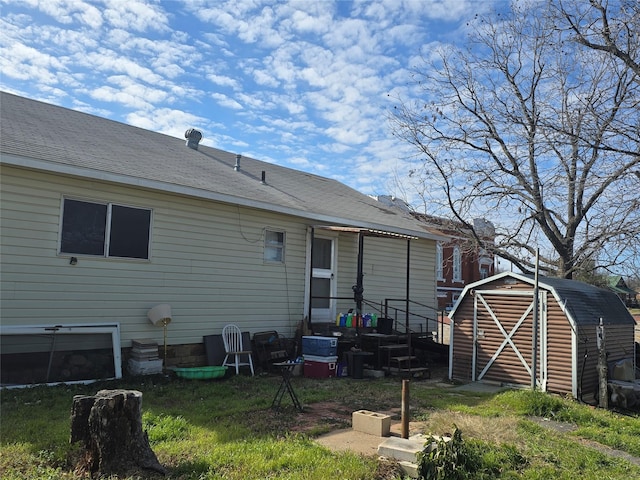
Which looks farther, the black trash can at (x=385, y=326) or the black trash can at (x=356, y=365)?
the black trash can at (x=385, y=326)

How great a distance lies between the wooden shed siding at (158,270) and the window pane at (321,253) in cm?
58

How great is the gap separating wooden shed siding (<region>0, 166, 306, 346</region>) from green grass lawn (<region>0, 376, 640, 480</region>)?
1.30m

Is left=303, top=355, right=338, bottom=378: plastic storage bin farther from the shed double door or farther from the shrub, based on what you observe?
the shrub

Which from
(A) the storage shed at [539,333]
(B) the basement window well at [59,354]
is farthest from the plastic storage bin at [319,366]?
(B) the basement window well at [59,354]

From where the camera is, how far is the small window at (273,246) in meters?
11.0

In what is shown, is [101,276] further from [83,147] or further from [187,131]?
[187,131]

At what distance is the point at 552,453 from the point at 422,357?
6.88m

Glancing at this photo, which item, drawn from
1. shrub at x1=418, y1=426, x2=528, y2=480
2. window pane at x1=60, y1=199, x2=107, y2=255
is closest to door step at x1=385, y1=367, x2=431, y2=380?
shrub at x1=418, y1=426, x2=528, y2=480

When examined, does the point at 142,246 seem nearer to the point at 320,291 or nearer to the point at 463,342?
the point at 320,291

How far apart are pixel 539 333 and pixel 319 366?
13.5 ft

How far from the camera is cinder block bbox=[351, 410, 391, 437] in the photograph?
5723 millimetres

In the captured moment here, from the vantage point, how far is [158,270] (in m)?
9.10

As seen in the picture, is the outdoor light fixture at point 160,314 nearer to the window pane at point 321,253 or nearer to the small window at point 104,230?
the small window at point 104,230

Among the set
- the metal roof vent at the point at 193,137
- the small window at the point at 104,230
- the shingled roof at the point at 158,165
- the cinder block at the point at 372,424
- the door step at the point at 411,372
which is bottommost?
the door step at the point at 411,372
